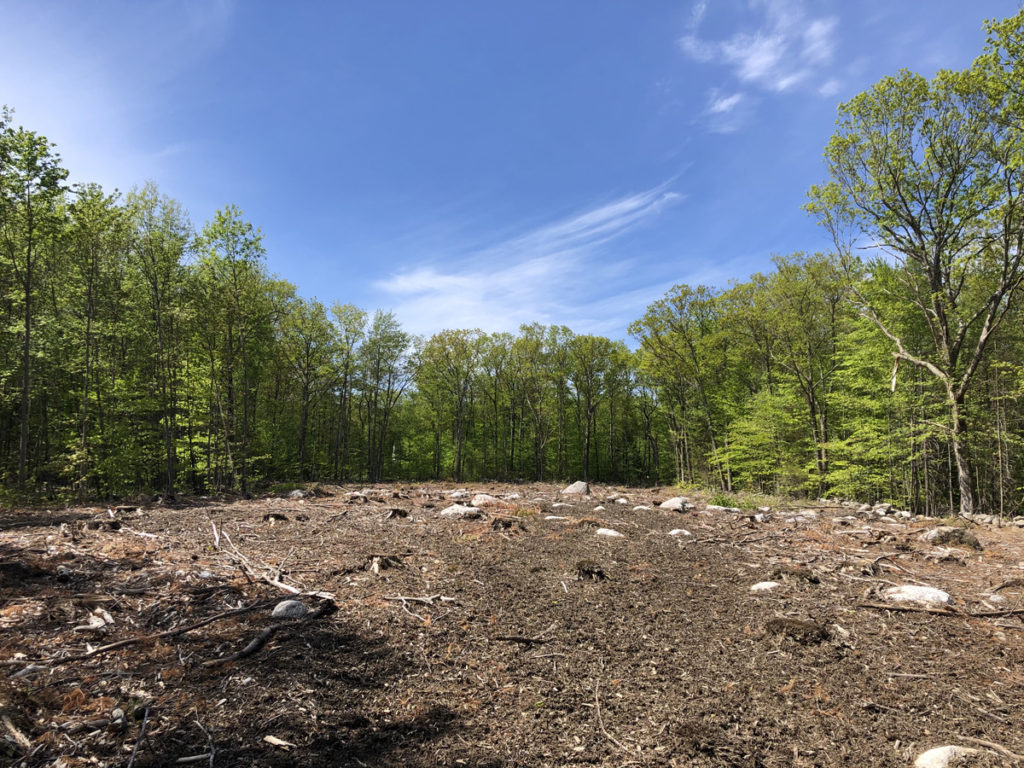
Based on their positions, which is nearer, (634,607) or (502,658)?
(502,658)

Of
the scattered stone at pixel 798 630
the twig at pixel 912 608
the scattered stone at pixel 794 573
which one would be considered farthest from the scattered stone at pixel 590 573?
the twig at pixel 912 608

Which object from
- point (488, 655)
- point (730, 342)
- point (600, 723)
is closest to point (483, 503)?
point (488, 655)

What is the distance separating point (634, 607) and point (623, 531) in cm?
396

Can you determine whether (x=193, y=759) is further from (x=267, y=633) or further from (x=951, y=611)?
(x=951, y=611)

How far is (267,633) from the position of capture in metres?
3.88

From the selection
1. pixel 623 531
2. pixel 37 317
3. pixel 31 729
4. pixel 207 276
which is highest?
pixel 207 276

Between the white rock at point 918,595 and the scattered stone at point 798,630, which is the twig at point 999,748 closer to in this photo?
the scattered stone at point 798,630

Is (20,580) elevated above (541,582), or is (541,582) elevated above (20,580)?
(20,580)

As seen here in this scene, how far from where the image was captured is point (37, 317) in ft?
51.7

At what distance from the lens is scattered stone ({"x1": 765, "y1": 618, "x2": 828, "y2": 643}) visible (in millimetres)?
4262

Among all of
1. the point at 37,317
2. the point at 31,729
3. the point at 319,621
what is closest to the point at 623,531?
the point at 319,621

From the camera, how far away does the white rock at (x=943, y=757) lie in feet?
8.23

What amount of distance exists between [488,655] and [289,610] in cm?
203

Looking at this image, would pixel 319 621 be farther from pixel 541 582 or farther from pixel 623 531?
pixel 623 531
